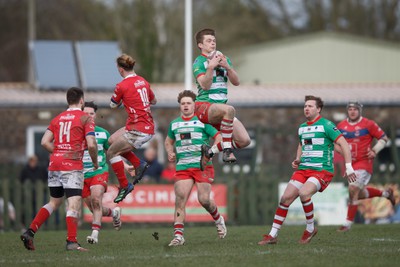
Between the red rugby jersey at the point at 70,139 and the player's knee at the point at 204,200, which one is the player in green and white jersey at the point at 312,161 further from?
the red rugby jersey at the point at 70,139

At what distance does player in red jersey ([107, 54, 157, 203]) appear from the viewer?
46.8 feet

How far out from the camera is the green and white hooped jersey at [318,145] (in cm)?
1430

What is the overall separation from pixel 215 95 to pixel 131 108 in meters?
1.27

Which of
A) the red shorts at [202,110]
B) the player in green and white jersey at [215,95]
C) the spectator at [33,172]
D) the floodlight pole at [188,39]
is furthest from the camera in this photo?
the floodlight pole at [188,39]

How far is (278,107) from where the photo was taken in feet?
101

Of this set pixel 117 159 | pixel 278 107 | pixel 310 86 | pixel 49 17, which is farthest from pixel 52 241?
pixel 49 17

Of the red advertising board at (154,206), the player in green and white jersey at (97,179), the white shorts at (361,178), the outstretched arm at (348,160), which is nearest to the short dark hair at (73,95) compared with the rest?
the player in green and white jersey at (97,179)

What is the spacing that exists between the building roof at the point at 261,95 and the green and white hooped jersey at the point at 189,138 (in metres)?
14.6

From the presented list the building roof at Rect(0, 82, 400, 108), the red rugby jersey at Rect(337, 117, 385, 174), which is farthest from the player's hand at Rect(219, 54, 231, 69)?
the building roof at Rect(0, 82, 400, 108)

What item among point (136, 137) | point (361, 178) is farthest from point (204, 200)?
point (361, 178)

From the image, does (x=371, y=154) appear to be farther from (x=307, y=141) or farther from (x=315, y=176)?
(x=315, y=176)

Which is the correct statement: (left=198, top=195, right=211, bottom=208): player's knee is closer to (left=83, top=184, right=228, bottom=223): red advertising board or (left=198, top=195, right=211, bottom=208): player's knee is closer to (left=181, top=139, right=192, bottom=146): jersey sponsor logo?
(left=181, top=139, right=192, bottom=146): jersey sponsor logo

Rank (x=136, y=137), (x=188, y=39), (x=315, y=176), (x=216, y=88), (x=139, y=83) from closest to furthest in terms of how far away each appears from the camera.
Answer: (x=216, y=88)
(x=315, y=176)
(x=139, y=83)
(x=136, y=137)
(x=188, y=39)

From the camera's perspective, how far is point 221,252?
42.3 feet
